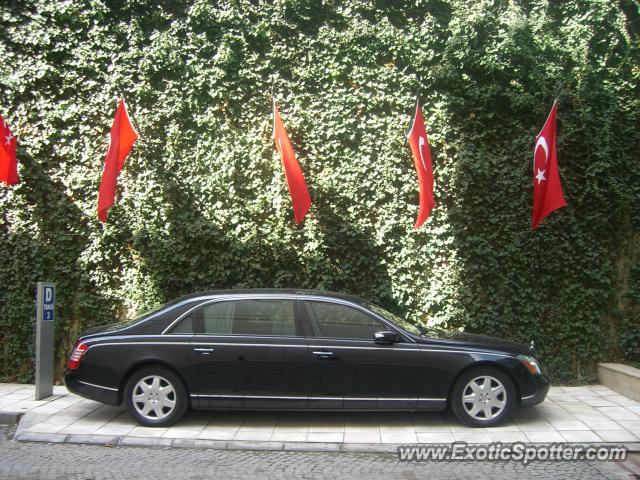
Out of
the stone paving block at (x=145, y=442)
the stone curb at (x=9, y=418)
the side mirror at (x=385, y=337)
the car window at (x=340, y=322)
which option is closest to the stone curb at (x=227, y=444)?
the stone paving block at (x=145, y=442)

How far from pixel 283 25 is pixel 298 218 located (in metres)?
3.49

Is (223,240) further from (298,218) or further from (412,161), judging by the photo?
(412,161)

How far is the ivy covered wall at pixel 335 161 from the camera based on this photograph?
27.7 feet

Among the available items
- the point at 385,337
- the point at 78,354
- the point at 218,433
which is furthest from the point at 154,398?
the point at 385,337

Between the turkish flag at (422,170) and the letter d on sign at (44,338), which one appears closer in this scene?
the letter d on sign at (44,338)

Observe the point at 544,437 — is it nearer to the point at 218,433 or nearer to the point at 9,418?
the point at 218,433

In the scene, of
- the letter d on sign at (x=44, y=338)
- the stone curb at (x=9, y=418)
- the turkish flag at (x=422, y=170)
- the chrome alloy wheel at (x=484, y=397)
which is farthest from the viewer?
the turkish flag at (x=422, y=170)

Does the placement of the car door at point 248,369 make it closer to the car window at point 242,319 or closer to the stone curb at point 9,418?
the car window at point 242,319

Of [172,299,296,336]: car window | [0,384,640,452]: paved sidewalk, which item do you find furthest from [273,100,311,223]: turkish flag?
[0,384,640,452]: paved sidewalk

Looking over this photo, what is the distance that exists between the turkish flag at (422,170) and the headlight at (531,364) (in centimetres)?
239

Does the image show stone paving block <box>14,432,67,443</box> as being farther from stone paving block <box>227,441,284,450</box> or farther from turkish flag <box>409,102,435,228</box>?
turkish flag <box>409,102,435,228</box>

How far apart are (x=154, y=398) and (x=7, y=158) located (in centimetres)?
474

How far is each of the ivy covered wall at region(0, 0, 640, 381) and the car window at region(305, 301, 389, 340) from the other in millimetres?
2287

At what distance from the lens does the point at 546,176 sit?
7836 millimetres
